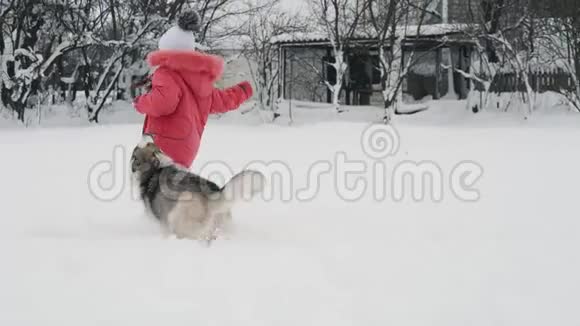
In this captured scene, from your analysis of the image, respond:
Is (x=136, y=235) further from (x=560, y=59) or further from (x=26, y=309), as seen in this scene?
(x=560, y=59)

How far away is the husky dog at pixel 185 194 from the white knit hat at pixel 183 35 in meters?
0.81

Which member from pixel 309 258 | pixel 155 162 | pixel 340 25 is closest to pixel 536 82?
pixel 340 25

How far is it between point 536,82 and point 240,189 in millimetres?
16843

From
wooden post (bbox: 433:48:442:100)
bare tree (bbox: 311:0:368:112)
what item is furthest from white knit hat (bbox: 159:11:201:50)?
wooden post (bbox: 433:48:442:100)

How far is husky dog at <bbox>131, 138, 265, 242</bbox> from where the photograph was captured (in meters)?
3.73

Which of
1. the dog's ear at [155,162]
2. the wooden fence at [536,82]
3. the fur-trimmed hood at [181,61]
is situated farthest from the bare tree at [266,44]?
the dog's ear at [155,162]

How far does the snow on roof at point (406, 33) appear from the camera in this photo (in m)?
20.3

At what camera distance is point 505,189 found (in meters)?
5.64

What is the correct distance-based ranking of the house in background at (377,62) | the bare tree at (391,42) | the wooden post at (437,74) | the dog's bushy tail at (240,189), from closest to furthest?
1. the dog's bushy tail at (240,189)
2. the bare tree at (391,42)
3. the house in background at (377,62)
4. the wooden post at (437,74)

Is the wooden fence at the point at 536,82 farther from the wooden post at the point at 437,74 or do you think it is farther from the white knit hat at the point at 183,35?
the white knit hat at the point at 183,35

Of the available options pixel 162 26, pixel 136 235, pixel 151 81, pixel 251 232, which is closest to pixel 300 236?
pixel 251 232

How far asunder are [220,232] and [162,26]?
16.7 metres

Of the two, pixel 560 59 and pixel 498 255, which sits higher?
pixel 560 59

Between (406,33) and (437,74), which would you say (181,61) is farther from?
(437,74)
